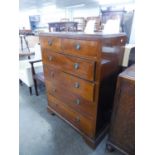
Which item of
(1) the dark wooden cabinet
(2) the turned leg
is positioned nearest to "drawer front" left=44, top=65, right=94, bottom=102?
(1) the dark wooden cabinet

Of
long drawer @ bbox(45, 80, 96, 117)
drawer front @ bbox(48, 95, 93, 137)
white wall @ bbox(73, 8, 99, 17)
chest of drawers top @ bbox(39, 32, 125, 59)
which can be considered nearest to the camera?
chest of drawers top @ bbox(39, 32, 125, 59)

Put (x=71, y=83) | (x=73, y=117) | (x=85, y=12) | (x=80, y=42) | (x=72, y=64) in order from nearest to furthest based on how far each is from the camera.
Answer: (x=80, y=42), (x=72, y=64), (x=71, y=83), (x=73, y=117), (x=85, y=12)

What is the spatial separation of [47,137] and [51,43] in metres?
1.14

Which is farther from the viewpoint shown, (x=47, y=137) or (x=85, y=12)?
(x=85, y=12)

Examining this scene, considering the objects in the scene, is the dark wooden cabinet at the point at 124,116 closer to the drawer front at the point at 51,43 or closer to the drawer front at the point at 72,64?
the drawer front at the point at 72,64

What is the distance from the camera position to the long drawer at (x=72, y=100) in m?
1.29

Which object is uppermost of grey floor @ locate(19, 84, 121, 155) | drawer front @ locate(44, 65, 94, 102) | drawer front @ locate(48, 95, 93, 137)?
drawer front @ locate(44, 65, 94, 102)

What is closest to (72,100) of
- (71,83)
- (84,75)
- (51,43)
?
(71,83)

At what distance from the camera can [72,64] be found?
1251mm

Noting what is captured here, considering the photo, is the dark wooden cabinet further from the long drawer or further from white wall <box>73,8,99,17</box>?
white wall <box>73,8,99,17</box>

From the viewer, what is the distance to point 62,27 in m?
2.10

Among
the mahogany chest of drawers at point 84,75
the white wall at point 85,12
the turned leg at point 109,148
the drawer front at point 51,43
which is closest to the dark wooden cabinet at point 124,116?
the turned leg at point 109,148

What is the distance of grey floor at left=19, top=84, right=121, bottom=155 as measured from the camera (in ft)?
4.67

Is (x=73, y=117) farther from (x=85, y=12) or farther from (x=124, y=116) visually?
(x=85, y=12)
